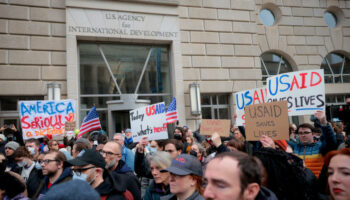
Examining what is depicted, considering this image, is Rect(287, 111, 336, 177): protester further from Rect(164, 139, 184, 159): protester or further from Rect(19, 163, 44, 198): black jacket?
Rect(19, 163, 44, 198): black jacket

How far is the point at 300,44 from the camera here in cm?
1433

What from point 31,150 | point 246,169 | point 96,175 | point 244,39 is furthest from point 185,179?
point 244,39

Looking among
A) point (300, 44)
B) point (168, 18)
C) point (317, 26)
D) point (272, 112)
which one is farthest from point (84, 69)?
point (317, 26)

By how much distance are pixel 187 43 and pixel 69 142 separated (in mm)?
7022

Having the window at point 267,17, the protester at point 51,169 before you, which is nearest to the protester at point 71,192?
the protester at point 51,169

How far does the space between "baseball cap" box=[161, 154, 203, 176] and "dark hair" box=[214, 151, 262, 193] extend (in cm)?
97

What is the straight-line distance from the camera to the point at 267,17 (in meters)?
14.3

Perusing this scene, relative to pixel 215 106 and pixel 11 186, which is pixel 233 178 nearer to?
pixel 11 186

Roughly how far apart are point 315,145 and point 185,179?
283 cm

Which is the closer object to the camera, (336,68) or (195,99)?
(195,99)

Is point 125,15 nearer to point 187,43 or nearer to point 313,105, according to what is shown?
point 187,43

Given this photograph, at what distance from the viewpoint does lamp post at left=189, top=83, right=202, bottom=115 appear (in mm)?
11445

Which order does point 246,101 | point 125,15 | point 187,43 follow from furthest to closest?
point 187,43
point 125,15
point 246,101

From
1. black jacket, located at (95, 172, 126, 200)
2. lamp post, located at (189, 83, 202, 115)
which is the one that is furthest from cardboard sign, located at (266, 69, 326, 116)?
lamp post, located at (189, 83, 202, 115)
